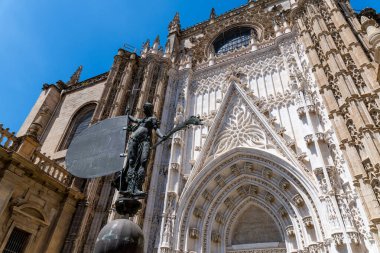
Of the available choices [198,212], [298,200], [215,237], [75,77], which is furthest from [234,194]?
[75,77]

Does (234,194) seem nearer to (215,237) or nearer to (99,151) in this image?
(215,237)

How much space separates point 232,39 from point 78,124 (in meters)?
11.5

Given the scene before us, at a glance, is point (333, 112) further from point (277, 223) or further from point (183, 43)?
point (183, 43)

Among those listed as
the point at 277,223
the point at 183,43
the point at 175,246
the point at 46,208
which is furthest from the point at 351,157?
the point at 183,43

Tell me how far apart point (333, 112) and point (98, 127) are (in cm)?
780

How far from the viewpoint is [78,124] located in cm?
1862

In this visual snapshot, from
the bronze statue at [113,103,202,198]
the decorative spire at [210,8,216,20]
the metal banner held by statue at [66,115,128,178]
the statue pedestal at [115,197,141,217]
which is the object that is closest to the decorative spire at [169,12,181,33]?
the decorative spire at [210,8,216,20]

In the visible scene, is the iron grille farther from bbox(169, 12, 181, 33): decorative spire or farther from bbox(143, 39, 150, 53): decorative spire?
bbox(169, 12, 181, 33): decorative spire

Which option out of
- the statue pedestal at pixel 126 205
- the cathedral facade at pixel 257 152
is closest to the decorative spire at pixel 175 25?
the cathedral facade at pixel 257 152

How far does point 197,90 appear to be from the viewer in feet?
A: 52.8

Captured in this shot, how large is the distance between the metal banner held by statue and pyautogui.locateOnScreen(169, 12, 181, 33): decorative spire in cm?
1634

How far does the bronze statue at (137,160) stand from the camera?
4887mm

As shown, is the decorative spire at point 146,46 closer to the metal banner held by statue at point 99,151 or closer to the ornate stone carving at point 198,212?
the ornate stone carving at point 198,212

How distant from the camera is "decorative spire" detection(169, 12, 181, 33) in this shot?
2111 centimetres
